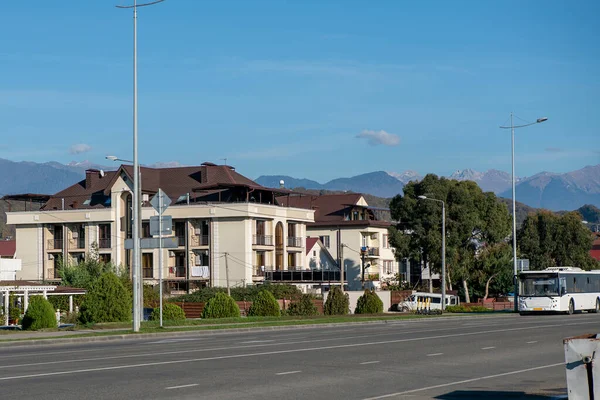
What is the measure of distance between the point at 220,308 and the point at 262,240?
36366 millimetres

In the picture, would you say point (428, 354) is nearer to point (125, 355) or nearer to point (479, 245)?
point (125, 355)

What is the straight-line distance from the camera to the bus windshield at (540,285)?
179 feet

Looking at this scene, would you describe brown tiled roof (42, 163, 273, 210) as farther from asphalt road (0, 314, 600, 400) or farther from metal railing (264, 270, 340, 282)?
asphalt road (0, 314, 600, 400)

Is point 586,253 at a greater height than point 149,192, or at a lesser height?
lesser

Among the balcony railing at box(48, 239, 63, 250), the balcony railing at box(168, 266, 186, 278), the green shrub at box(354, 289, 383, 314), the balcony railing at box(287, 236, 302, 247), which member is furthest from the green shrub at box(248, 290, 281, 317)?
the balcony railing at box(48, 239, 63, 250)

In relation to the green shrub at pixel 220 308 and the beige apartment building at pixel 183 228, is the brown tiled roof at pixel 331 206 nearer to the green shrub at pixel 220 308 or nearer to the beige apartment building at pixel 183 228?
the beige apartment building at pixel 183 228

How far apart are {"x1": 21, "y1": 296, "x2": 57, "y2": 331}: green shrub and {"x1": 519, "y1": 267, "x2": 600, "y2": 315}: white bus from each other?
29.4 meters

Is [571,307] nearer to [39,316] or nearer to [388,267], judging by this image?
[39,316]

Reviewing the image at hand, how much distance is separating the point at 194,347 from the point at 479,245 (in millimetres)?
67718

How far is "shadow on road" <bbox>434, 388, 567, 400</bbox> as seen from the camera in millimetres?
14305

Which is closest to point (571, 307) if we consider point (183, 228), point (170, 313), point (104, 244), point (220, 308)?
point (220, 308)

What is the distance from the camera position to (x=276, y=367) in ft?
62.3

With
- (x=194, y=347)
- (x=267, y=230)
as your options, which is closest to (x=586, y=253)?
(x=267, y=230)

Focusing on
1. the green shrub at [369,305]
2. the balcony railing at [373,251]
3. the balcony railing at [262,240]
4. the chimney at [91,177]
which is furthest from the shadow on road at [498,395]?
the balcony railing at [373,251]
